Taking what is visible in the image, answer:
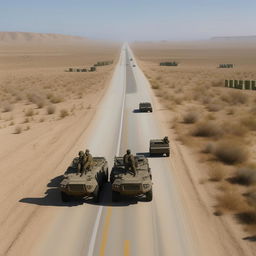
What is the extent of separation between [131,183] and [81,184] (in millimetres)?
1856

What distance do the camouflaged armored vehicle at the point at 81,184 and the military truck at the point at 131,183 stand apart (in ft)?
2.16

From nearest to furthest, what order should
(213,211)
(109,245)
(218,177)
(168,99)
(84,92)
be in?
1. (109,245)
2. (213,211)
3. (218,177)
4. (168,99)
5. (84,92)

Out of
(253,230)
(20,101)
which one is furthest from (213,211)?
(20,101)

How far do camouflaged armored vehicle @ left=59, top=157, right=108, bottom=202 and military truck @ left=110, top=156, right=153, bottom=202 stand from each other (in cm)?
66

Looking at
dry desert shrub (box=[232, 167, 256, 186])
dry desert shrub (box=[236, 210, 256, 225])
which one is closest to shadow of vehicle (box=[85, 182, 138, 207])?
dry desert shrub (box=[236, 210, 256, 225])

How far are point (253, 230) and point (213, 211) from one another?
1824 mm

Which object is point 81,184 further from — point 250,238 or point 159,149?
point 159,149

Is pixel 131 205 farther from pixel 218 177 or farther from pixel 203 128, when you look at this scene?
pixel 203 128

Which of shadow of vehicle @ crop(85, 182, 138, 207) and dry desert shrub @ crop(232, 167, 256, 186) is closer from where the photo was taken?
shadow of vehicle @ crop(85, 182, 138, 207)

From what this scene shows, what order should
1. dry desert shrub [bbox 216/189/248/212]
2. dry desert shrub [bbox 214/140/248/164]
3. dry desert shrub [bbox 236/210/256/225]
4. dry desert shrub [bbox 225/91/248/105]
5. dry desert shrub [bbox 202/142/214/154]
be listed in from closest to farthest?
dry desert shrub [bbox 236/210/256/225], dry desert shrub [bbox 216/189/248/212], dry desert shrub [bbox 214/140/248/164], dry desert shrub [bbox 202/142/214/154], dry desert shrub [bbox 225/91/248/105]

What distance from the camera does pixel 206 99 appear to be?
38531 mm

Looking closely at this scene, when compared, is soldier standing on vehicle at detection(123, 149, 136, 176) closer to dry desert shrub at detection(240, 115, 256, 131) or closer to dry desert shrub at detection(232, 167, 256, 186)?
dry desert shrub at detection(232, 167, 256, 186)

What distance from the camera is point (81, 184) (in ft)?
45.2

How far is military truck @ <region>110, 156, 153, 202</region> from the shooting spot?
13.8 meters
